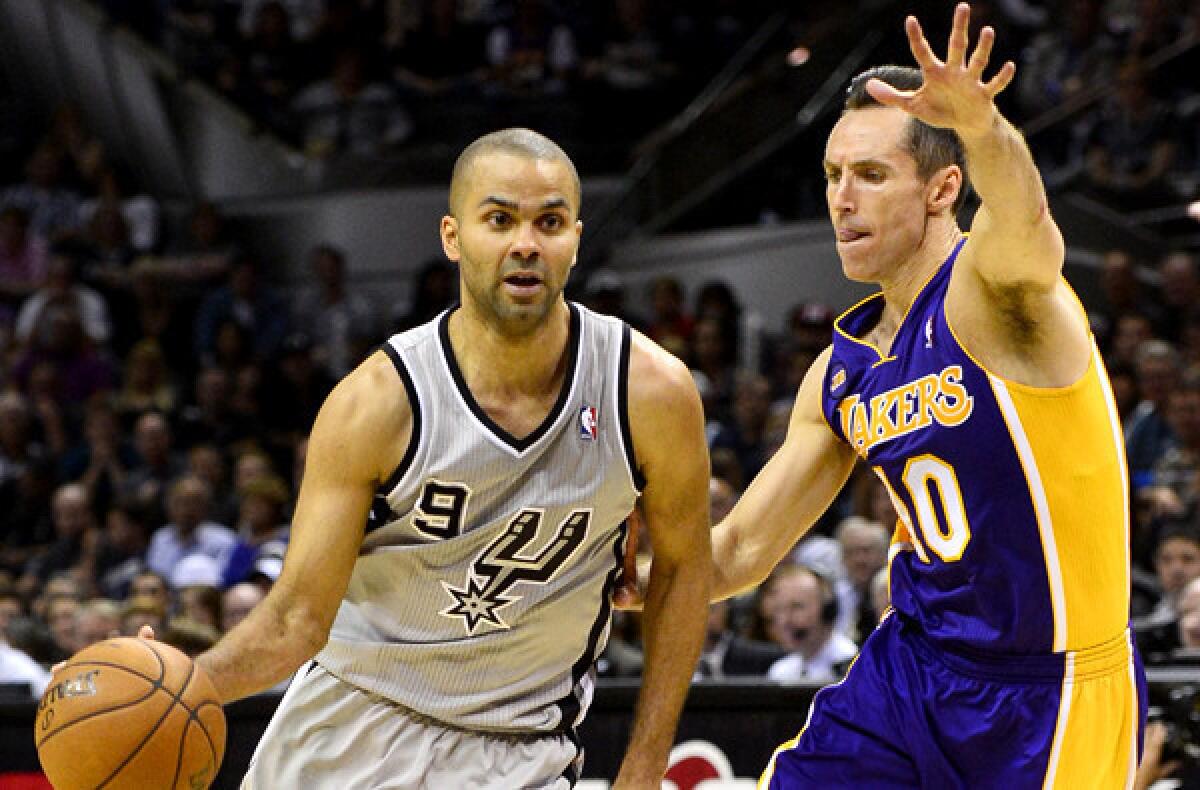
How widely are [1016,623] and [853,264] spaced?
0.87 m

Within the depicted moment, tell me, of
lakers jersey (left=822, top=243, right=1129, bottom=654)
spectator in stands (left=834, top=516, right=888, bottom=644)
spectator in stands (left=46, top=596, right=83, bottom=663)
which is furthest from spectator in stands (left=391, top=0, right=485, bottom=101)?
lakers jersey (left=822, top=243, right=1129, bottom=654)

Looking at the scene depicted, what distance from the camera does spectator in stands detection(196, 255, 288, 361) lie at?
12.7 m

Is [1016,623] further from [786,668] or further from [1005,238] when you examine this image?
[786,668]

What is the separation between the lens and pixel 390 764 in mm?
4020

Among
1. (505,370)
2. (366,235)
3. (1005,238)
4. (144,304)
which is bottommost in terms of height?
(505,370)

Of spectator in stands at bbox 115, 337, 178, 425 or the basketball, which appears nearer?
the basketball

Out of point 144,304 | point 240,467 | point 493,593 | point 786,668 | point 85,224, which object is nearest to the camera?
point 493,593

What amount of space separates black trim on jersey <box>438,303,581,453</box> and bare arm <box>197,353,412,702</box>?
14 cm

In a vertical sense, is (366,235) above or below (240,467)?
above

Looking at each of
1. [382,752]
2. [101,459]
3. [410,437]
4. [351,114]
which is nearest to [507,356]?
[410,437]

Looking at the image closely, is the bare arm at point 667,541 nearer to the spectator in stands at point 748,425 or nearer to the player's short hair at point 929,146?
the player's short hair at point 929,146

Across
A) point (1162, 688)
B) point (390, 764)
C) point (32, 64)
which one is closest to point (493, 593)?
point (390, 764)

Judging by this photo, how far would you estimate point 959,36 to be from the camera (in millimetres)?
3311

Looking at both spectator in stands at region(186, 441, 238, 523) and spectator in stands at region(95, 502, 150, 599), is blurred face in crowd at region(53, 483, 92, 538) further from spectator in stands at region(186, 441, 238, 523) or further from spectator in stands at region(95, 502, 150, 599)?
spectator in stands at region(186, 441, 238, 523)
